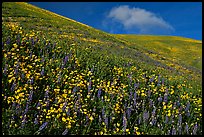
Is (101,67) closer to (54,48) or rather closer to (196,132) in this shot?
(54,48)

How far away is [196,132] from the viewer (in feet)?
20.6

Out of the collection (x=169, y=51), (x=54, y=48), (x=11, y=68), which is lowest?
(x=11, y=68)

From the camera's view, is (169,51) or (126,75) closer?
(126,75)

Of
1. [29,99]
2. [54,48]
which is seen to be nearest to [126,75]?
[54,48]

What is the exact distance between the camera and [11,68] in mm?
6898

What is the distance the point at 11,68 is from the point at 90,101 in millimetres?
1836

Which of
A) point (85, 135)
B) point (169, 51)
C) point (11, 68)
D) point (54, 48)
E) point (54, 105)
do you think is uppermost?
point (169, 51)

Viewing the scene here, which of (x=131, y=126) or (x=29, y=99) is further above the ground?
(x=29, y=99)

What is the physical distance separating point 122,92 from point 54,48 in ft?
11.1

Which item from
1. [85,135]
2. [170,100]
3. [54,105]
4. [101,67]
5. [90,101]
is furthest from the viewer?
[101,67]

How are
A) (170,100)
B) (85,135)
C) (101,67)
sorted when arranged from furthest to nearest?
(101,67) < (170,100) < (85,135)

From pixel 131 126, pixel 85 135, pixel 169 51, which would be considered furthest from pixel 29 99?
pixel 169 51

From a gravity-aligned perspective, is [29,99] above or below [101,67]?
below

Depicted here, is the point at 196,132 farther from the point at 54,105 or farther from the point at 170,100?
the point at 54,105
